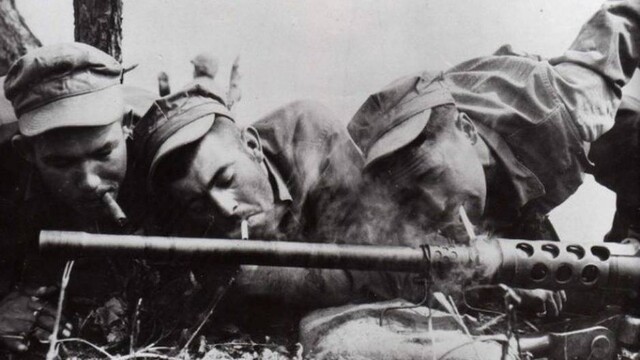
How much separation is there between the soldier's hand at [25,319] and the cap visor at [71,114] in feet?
2.26

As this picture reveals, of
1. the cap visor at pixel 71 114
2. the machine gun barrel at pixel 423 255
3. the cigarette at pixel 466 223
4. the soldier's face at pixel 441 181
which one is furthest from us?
the soldier's face at pixel 441 181

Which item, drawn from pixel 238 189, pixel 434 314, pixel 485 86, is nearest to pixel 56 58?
pixel 238 189

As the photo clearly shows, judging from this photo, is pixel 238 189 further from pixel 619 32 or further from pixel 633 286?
pixel 619 32

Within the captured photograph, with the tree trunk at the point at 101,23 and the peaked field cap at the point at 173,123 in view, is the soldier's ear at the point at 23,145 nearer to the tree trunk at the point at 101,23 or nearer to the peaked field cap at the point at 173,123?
the peaked field cap at the point at 173,123

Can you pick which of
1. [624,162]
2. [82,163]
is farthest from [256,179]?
[624,162]

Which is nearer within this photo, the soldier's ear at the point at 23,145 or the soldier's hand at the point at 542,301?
the soldier's ear at the point at 23,145

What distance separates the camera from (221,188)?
271 cm

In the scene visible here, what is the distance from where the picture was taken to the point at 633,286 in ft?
9.74

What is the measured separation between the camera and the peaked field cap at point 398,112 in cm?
289

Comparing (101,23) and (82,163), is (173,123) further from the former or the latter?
(101,23)

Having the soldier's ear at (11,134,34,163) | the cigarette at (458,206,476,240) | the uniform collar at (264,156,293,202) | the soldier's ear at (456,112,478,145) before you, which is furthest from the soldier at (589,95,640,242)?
the soldier's ear at (11,134,34,163)

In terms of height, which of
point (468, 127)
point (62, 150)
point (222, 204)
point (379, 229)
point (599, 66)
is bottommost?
point (379, 229)

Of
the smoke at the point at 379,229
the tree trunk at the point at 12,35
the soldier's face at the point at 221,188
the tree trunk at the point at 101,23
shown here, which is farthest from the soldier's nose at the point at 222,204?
the tree trunk at the point at 12,35

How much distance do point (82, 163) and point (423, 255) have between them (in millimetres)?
1292
